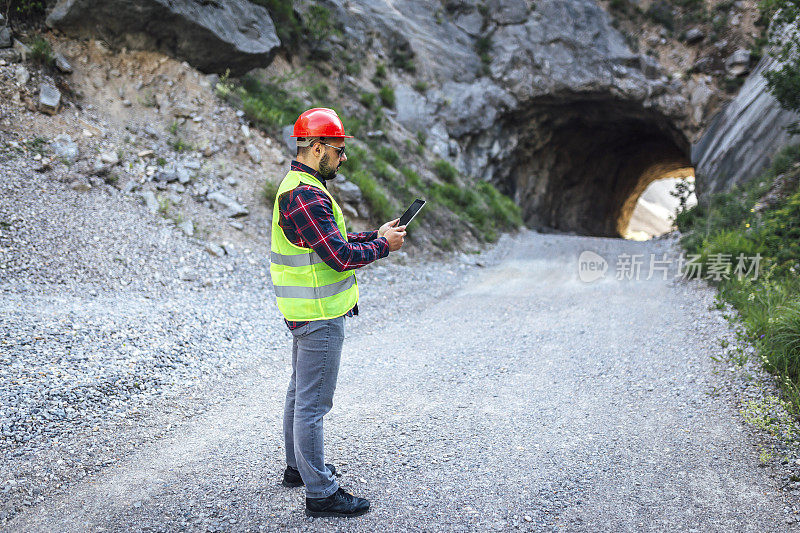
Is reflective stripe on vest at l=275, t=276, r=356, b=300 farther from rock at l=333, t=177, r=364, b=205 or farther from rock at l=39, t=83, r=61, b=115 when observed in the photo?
rock at l=39, t=83, r=61, b=115

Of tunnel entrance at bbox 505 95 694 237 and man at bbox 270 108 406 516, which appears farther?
tunnel entrance at bbox 505 95 694 237

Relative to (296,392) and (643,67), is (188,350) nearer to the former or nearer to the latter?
(296,392)

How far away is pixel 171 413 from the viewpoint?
387 cm

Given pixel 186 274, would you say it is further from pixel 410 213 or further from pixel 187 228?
pixel 410 213

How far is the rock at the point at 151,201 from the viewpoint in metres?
7.48

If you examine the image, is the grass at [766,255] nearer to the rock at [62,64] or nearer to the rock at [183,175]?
the rock at [183,175]

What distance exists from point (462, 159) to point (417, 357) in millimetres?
13718

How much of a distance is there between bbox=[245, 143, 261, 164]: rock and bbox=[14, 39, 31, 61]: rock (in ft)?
11.4

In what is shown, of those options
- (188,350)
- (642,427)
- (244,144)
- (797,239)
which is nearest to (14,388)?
(188,350)

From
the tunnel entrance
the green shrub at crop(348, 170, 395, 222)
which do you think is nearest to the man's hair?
the green shrub at crop(348, 170, 395, 222)

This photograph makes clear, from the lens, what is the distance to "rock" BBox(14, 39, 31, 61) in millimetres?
7812

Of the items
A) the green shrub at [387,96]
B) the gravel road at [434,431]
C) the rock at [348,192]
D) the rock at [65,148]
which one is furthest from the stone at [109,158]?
the green shrub at [387,96]

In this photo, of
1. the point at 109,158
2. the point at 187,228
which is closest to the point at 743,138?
the point at 187,228

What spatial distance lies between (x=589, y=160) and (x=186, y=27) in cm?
1973
